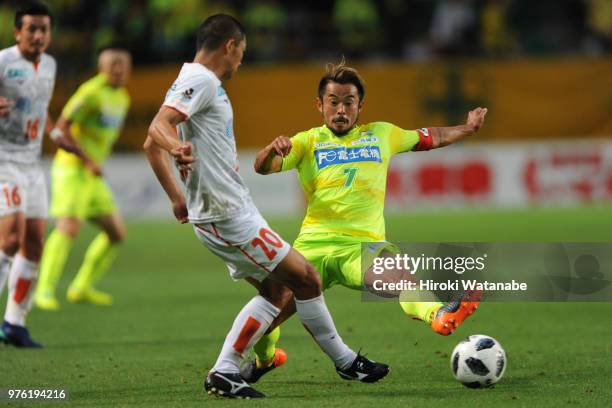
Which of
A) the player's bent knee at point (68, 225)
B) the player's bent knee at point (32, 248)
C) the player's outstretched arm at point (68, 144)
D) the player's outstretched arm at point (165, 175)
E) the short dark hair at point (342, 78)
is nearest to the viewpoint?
the player's outstretched arm at point (165, 175)

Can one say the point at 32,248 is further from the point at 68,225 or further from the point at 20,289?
the point at 68,225

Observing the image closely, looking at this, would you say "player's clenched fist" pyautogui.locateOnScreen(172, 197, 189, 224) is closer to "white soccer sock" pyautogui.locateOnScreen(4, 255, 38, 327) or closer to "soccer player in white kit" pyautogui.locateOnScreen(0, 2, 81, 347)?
"soccer player in white kit" pyautogui.locateOnScreen(0, 2, 81, 347)

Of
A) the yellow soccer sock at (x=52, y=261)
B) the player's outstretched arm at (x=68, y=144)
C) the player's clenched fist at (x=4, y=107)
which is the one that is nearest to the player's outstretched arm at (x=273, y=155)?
the player's clenched fist at (x=4, y=107)

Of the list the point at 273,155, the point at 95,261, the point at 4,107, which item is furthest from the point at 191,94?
the point at 95,261

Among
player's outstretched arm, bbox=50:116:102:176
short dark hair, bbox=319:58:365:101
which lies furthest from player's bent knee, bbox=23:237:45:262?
short dark hair, bbox=319:58:365:101

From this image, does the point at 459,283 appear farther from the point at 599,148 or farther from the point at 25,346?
the point at 599,148

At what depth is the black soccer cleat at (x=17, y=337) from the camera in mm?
8242

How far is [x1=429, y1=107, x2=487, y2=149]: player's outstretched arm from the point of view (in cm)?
686

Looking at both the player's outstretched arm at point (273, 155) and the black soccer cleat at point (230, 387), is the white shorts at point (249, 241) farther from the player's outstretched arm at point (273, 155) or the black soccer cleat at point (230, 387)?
the black soccer cleat at point (230, 387)

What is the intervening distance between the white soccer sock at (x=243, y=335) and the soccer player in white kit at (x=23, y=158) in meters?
2.49

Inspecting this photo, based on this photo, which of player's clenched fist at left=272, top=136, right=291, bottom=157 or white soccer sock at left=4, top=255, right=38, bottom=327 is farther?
white soccer sock at left=4, top=255, right=38, bottom=327

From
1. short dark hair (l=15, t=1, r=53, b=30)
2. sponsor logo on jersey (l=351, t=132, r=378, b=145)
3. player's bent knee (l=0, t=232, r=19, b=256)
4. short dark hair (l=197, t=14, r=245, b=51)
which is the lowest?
player's bent knee (l=0, t=232, r=19, b=256)

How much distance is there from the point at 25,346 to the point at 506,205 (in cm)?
1312

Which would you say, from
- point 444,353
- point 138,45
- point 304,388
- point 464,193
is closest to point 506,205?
point 464,193
